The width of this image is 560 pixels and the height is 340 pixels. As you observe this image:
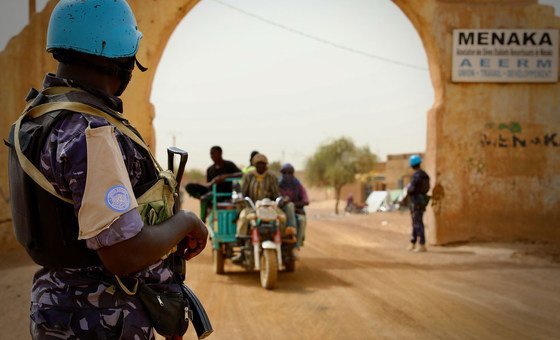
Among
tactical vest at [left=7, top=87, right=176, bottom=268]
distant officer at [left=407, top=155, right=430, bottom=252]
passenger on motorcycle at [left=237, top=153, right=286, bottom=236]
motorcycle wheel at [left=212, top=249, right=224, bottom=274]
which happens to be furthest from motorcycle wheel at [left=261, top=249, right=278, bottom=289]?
tactical vest at [left=7, top=87, right=176, bottom=268]

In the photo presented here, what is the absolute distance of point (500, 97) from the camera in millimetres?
12898

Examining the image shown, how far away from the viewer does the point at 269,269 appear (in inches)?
300

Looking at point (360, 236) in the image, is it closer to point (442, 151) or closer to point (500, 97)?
point (442, 151)

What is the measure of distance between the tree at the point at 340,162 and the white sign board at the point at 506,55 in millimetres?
30323

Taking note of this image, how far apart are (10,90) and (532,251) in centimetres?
1027

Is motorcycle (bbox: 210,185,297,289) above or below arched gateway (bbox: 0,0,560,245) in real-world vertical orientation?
below

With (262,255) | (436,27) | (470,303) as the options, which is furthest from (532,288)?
(436,27)

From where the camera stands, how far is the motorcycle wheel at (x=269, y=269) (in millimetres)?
7621

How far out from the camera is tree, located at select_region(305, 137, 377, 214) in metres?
43.7

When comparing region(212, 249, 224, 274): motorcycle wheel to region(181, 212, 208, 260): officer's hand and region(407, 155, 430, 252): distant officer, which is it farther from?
region(181, 212, 208, 260): officer's hand

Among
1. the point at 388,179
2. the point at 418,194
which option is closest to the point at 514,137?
the point at 418,194

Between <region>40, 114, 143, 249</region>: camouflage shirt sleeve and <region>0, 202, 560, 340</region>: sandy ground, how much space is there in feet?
13.0

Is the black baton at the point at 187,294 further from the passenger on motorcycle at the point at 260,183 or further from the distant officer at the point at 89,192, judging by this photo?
the passenger on motorcycle at the point at 260,183

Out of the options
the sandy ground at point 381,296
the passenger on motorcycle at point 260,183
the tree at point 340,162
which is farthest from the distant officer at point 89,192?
the tree at point 340,162
